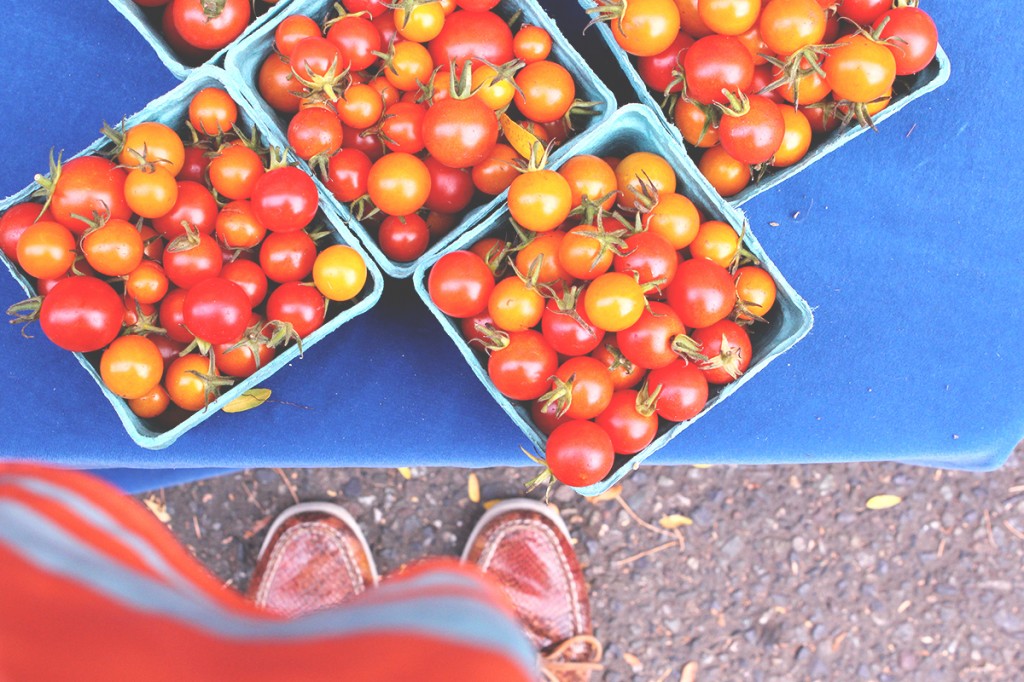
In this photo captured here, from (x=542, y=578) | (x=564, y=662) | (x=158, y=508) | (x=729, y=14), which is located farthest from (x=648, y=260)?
(x=158, y=508)

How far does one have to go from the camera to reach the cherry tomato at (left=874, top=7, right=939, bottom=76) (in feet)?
2.92

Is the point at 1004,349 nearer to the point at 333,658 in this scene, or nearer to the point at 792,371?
the point at 792,371

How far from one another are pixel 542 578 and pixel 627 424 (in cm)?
84

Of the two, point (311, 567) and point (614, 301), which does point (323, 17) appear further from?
point (311, 567)

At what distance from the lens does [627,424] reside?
0.88 meters

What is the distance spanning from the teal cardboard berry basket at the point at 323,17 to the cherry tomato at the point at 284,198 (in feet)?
0.17

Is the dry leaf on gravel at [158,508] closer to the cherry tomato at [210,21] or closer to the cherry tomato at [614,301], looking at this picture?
the cherry tomato at [210,21]

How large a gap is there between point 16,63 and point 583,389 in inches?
33.8

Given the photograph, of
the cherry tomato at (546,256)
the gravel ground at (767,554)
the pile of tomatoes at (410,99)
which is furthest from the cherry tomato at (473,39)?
the gravel ground at (767,554)

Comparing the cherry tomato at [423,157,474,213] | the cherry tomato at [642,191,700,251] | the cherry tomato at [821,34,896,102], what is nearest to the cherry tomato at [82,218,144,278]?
the cherry tomato at [423,157,474,213]

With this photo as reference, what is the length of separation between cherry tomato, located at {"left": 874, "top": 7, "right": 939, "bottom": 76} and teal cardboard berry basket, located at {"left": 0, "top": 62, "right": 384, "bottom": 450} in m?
0.64

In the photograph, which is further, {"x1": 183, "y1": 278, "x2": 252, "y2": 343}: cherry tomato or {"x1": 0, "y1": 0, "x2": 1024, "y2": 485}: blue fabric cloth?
{"x1": 0, "y1": 0, "x2": 1024, "y2": 485}: blue fabric cloth

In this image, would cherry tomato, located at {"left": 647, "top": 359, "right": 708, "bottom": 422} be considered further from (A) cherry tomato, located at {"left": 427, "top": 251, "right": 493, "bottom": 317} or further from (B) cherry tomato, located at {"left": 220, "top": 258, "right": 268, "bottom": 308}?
(B) cherry tomato, located at {"left": 220, "top": 258, "right": 268, "bottom": 308}

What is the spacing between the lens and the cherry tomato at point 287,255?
35.6 inches
